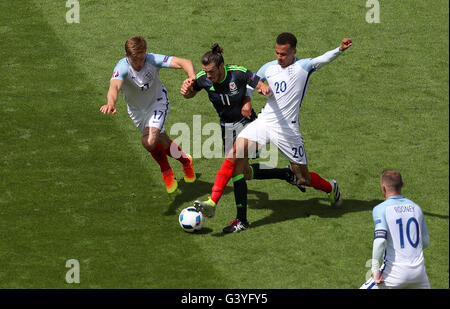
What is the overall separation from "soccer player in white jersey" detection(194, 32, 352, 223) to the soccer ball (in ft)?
0.68

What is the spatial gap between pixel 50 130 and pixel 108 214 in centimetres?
310

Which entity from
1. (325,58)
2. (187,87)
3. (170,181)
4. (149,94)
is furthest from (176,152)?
(325,58)

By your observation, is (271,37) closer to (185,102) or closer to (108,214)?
(185,102)

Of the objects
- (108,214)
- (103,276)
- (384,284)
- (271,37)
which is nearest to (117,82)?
(108,214)

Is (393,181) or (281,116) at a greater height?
(281,116)

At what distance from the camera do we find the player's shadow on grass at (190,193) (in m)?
13.9

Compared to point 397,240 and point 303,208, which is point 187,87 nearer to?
point 303,208

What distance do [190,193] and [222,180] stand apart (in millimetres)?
1663

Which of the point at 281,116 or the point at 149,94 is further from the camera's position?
the point at 149,94

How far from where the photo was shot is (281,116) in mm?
13117

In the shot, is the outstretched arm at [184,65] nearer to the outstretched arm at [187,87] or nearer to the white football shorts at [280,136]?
the outstretched arm at [187,87]

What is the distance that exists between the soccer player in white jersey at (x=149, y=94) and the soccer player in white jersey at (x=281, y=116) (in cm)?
114

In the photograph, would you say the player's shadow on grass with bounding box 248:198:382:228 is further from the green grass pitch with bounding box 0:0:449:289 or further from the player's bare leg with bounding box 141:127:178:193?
the player's bare leg with bounding box 141:127:178:193

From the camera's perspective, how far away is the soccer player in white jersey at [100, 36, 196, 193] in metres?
13.5
